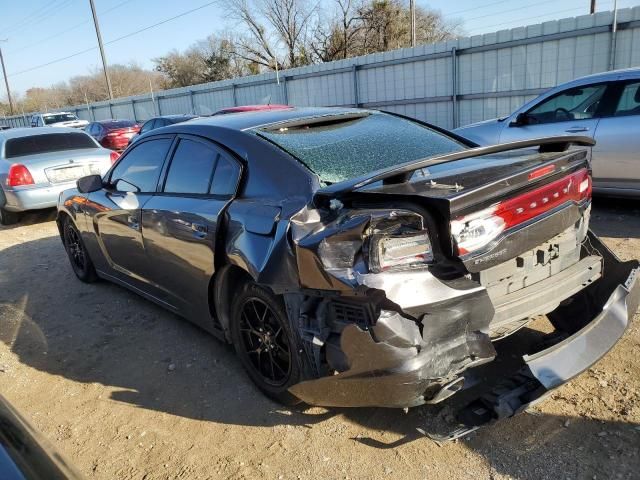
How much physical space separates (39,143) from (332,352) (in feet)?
27.7

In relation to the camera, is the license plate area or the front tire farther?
the license plate area

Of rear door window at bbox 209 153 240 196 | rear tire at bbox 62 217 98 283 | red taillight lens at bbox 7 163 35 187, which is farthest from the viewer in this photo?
red taillight lens at bbox 7 163 35 187

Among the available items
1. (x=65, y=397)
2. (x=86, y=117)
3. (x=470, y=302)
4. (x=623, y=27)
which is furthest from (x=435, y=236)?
(x=86, y=117)

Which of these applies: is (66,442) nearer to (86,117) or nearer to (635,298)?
(635,298)

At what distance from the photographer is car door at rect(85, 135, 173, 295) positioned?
155 inches

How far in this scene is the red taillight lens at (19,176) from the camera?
8.34m

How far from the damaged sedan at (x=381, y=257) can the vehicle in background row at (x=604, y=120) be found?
315cm

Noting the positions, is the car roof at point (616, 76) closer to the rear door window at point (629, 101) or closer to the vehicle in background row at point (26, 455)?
the rear door window at point (629, 101)

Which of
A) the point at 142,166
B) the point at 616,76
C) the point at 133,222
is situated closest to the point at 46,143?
the point at 142,166

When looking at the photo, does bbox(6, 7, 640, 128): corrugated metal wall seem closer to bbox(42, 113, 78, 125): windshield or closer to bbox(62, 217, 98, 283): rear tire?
bbox(62, 217, 98, 283): rear tire

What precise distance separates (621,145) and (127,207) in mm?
5102

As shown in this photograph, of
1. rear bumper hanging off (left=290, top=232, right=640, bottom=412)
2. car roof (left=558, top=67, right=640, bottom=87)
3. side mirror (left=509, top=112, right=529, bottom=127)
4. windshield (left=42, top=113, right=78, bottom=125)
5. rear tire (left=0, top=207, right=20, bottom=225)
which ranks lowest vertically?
rear tire (left=0, top=207, right=20, bottom=225)

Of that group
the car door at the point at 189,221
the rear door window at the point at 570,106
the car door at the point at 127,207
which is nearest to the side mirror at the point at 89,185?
the car door at the point at 127,207

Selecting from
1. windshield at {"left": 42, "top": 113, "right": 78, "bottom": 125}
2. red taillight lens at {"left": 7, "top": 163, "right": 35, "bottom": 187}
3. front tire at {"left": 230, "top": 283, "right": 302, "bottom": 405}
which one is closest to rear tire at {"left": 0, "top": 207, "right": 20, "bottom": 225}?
red taillight lens at {"left": 7, "top": 163, "right": 35, "bottom": 187}
